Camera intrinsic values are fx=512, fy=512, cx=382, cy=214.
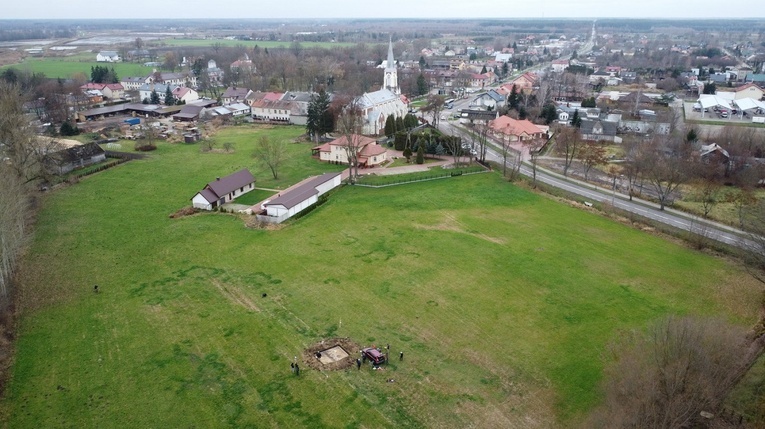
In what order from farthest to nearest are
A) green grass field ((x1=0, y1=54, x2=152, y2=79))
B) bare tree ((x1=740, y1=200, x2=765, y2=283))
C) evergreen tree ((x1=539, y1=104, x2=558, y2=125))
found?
green grass field ((x1=0, y1=54, x2=152, y2=79)) → evergreen tree ((x1=539, y1=104, x2=558, y2=125)) → bare tree ((x1=740, y1=200, x2=765, y2=283))

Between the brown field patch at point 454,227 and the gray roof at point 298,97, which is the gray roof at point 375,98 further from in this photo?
the brown field patch at point 454,227

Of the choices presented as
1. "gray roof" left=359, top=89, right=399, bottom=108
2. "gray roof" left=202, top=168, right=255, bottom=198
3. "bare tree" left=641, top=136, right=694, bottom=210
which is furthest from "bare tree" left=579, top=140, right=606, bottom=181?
"gray roof" left=202, top=168, right=255, bottom=198

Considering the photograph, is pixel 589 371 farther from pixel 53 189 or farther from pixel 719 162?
pixel 53 189

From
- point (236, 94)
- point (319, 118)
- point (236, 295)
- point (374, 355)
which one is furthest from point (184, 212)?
point (236, 94)

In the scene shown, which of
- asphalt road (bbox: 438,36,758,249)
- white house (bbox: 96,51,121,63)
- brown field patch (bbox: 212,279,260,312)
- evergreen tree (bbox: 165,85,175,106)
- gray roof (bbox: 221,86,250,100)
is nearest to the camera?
brown field patch (bbox: 212,279,260,312)

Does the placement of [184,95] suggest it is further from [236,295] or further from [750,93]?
[750,93]

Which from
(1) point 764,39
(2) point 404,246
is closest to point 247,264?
(2) point 404,246

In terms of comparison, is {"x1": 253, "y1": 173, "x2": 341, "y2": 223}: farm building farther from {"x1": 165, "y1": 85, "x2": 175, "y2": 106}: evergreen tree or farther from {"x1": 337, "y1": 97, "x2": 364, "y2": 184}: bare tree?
{"x1": 165, "y1": 85, "x2": 175, "y2": 106}: evergreen tree
